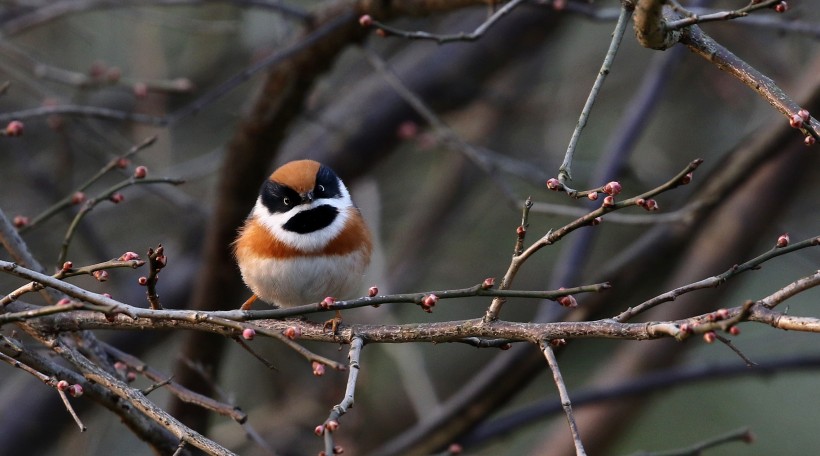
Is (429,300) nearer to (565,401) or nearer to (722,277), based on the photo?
(565,401)

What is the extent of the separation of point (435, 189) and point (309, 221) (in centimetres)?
301

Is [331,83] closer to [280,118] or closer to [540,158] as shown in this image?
[540,158]

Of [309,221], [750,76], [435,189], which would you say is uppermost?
[435,189]

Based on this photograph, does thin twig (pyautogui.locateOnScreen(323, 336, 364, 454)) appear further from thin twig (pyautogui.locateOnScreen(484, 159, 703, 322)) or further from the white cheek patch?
the white cheek patch

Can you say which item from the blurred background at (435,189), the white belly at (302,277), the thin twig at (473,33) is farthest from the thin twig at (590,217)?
the blurred background at (435,189)

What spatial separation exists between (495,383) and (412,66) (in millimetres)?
2606

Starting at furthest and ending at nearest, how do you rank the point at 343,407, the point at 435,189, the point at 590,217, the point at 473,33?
the point at 435,189
the point at 473,33
the point at 590,217
the point at 343,407

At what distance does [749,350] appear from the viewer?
7.26 metres

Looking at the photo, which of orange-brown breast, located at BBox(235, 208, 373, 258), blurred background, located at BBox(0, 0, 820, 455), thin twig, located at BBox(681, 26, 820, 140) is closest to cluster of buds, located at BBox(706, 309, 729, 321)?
A: thin twig, located at BBox(681, 26, 820, 140)

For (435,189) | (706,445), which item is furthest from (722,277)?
(435,189)

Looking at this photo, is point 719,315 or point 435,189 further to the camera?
point 435,189

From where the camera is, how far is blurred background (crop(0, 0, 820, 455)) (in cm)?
493

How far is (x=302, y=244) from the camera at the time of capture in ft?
13.3

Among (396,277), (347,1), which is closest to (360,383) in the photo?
(396,277)
